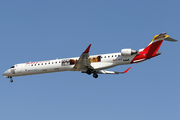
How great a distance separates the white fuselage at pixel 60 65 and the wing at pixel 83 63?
0.94 m

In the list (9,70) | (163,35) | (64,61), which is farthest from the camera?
(9,70)

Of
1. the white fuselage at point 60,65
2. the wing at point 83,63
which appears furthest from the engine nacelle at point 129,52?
the wing at point 83,63

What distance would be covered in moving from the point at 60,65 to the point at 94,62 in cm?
416

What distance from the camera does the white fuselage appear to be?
31.7 metres

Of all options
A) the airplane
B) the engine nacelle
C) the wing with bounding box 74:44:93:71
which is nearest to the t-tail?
the airplane

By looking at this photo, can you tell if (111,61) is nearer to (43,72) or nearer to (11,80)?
(43,72)

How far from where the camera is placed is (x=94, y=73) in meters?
33.9

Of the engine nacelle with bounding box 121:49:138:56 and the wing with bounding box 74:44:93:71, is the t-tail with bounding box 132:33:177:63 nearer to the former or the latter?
the engine nacelle with bounding box 121:49:138:56

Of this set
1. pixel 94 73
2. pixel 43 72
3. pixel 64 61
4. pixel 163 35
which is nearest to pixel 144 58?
pixel 163 35

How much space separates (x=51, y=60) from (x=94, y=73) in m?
5.52

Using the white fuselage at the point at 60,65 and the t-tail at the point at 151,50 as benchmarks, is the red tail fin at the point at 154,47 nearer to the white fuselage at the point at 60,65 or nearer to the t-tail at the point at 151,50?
the t-tail at the point at 151,50

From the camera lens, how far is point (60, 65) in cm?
3353

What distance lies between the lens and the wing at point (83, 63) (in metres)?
30.3

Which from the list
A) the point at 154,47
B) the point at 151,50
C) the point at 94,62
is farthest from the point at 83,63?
the point at 154,47
